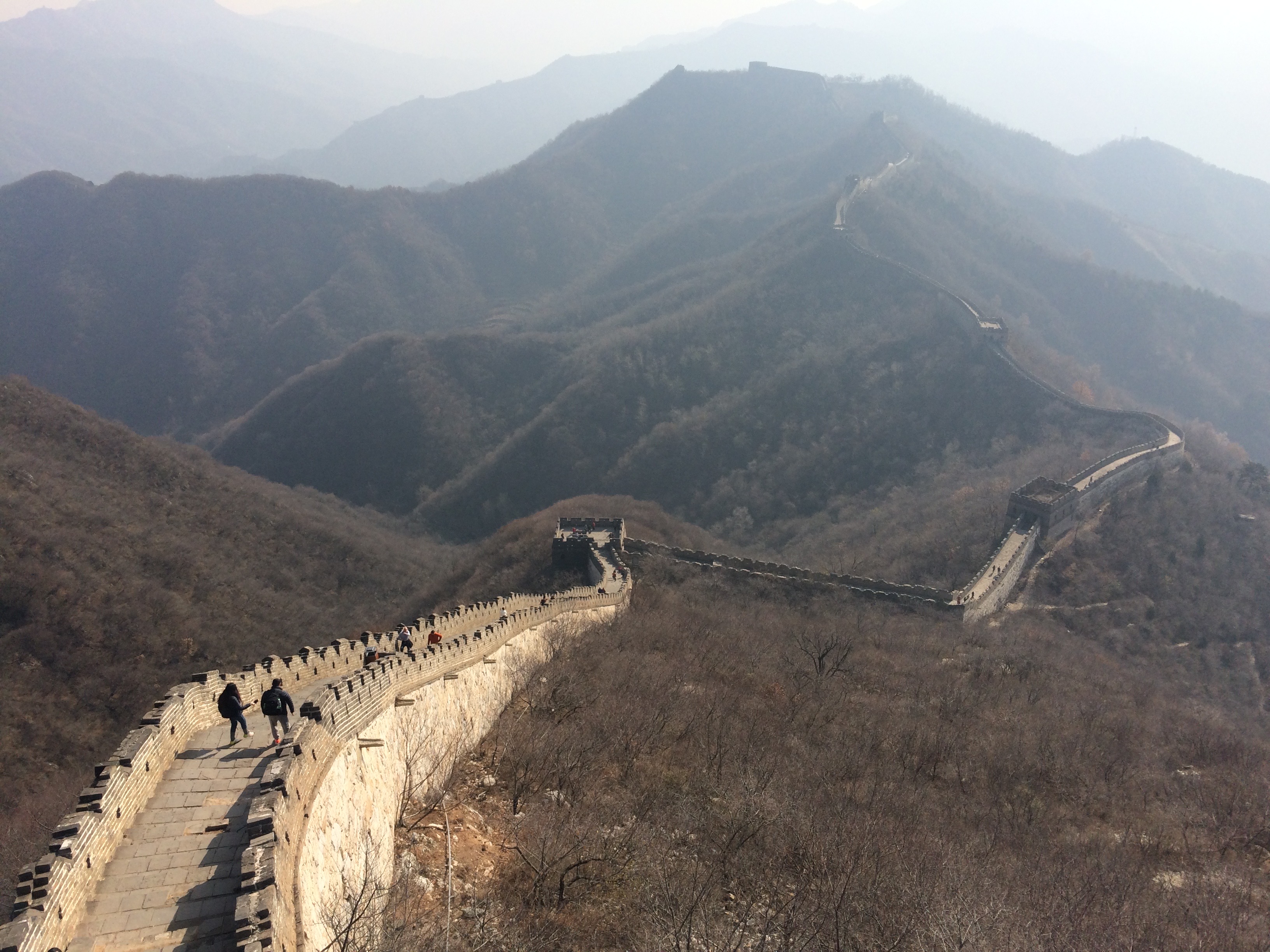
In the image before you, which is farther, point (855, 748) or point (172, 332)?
point (172, 332)

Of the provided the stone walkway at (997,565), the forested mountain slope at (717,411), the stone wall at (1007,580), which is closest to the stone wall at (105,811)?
the stone wall at (1007,580)

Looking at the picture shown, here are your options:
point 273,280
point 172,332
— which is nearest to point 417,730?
point 172,332

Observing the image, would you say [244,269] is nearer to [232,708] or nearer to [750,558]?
[750,558]

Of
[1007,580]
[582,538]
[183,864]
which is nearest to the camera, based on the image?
[183,864]

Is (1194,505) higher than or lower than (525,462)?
higher

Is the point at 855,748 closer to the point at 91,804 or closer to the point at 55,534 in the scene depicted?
the point at 91,804

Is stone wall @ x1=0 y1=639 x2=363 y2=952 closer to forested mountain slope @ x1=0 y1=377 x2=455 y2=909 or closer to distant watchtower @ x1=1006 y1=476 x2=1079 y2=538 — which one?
forested mountain slope @ x1=0 y1=377 x2=455 y2=909

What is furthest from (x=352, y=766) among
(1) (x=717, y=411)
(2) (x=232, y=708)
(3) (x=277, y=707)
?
(1) (x=717, y=411)
